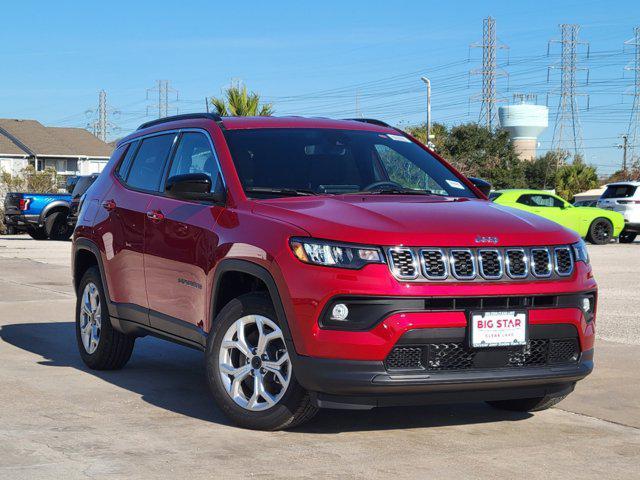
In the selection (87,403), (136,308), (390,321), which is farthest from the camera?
(136,308)

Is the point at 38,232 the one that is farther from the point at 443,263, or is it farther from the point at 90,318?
the point at 443,263

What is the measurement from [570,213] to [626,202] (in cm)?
251

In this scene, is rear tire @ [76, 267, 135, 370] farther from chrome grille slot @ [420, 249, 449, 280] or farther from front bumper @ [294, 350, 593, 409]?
chrome grille slot @ [420, 249, 449, 280]

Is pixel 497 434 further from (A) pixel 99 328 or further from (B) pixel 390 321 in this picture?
(A) pixel 99 328

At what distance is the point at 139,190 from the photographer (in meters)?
7.64

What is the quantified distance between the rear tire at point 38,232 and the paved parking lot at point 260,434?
912 inches

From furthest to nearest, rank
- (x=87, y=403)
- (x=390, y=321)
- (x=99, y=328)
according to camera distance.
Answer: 1. (x=99, y=328)
2. (x=87, y=403)
3. (x=390, y=321)

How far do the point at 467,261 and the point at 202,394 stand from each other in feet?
7.94

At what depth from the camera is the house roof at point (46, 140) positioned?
7556 centimetres

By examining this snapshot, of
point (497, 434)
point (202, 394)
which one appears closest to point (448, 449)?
point (497, 434)

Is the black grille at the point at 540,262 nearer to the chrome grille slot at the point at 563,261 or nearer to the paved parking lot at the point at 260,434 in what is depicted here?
the chrome grille slot at the point at 563,261

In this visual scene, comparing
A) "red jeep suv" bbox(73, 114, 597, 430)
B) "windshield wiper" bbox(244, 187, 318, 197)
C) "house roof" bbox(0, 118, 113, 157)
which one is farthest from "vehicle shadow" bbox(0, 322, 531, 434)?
"house roof" bbox(0, 118, 113, 157)

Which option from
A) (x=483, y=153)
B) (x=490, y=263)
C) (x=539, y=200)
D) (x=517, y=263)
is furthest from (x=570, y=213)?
(x=483, y=153)

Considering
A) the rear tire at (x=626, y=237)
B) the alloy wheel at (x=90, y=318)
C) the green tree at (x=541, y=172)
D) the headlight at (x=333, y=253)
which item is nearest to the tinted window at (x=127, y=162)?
the alloy wheel at (x=90, y=318)
